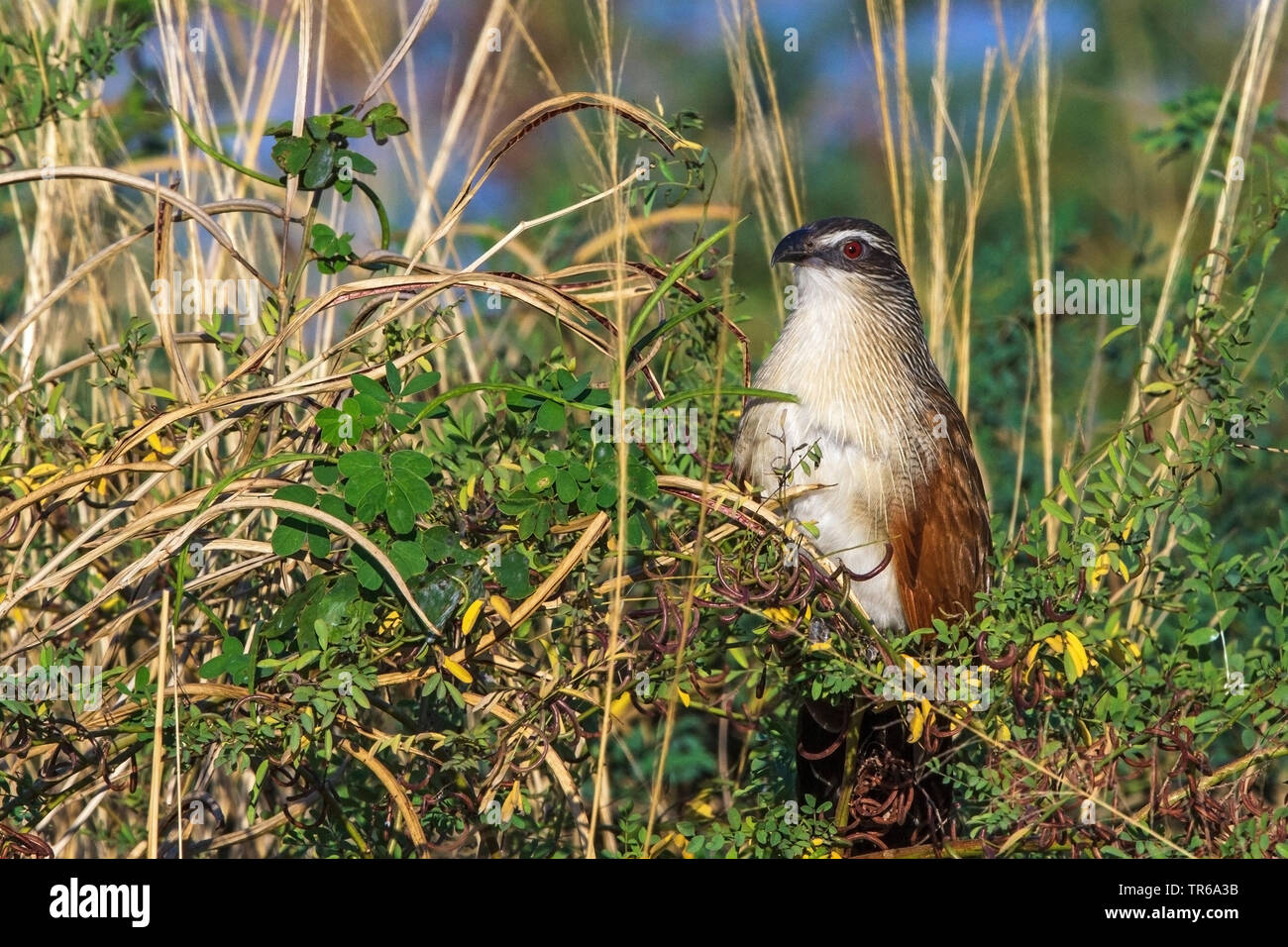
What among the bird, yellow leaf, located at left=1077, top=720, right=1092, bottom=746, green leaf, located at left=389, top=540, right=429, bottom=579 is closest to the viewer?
green leaf, located at left=389, top=540, right=429, bottom=579

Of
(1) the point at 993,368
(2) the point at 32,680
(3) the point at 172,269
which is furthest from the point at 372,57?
(1) the point at 993,368

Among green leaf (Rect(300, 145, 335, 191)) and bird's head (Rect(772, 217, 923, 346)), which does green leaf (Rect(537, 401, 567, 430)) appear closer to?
green leaf (Rect(300, 145, 335, 191))

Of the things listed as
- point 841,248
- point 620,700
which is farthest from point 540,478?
point 841,248

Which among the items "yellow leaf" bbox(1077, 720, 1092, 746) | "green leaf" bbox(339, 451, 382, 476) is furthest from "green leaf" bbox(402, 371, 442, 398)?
"yellow leaf" bbox(1077, 720, 1092, 746)

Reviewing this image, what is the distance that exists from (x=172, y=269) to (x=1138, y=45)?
5.68 m

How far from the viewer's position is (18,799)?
2.61m

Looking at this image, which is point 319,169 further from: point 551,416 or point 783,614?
point 783,614

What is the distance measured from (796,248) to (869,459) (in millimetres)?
604

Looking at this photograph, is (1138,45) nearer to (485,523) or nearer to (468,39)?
(468,39)

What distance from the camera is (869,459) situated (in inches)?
127

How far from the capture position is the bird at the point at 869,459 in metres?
3.17

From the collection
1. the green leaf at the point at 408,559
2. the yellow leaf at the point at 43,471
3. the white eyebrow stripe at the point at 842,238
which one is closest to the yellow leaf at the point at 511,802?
the green leaf at the point at 408,559

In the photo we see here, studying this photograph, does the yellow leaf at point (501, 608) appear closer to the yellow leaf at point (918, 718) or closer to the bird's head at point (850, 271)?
the yellow leaf at point (918, 718)

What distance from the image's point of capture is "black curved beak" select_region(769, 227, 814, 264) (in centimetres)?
343
